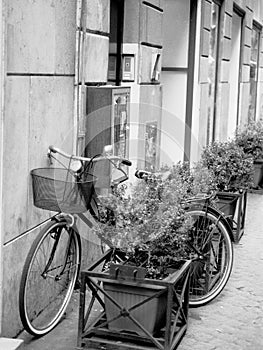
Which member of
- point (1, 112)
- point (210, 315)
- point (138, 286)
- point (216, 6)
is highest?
point (216, 6)

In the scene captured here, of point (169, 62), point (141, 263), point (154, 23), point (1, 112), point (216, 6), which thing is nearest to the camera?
point (1, 112)

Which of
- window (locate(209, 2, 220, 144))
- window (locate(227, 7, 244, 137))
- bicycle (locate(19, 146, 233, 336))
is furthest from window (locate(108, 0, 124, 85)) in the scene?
window (locate(227, 7, 244, 137))

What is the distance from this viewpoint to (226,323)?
6062mm

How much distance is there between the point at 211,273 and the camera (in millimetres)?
6664

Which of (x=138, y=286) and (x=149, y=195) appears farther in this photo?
(x=149, y=195)

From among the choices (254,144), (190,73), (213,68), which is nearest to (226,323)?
(190,73)

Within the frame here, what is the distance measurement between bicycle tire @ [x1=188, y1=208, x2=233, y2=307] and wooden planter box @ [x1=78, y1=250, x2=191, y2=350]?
90 centimetres

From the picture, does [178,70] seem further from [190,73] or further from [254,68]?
[254,68]

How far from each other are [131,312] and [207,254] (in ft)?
4.39

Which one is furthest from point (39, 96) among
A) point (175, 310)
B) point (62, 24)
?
point (175, 310)

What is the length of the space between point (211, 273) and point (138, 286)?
5.76ft

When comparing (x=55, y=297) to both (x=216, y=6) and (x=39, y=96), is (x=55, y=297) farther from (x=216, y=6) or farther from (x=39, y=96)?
(x=216, y=6)

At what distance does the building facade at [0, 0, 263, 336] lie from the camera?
16.9 ft

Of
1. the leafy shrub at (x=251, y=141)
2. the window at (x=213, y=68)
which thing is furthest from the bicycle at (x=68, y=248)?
the window at (x=213, y=68)
